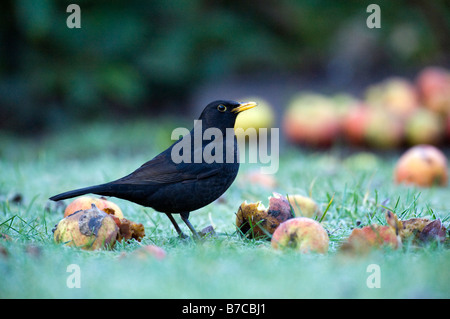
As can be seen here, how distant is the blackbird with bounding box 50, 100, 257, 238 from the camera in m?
2.98

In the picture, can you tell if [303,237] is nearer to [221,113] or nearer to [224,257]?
[224,257]

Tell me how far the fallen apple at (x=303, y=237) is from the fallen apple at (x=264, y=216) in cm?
28

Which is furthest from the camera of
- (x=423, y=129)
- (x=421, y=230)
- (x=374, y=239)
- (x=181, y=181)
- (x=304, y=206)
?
(x=423, y=129)

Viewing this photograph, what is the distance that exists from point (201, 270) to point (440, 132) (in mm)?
4179

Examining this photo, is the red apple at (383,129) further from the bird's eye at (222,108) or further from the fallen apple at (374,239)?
the fallen apple at (374,239)

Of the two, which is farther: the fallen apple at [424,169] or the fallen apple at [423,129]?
the fallen apple at [423,129]

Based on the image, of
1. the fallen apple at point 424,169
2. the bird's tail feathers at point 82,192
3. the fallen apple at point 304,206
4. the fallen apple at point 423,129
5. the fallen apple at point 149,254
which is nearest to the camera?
the fallen apple at point 149,254

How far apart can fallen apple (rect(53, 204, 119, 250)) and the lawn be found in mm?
60

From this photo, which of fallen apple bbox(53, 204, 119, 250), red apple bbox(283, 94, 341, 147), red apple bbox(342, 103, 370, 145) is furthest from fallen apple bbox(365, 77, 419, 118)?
fallen apple bbox(53, 204, 119, 250)

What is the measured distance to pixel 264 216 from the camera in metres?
2.87

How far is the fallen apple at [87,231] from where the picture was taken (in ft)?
8.73

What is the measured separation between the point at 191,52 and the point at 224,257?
5.42 m

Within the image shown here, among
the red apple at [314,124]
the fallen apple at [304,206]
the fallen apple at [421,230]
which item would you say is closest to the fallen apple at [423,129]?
the red apple at [314,124]

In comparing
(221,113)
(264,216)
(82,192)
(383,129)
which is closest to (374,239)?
(264,216)
